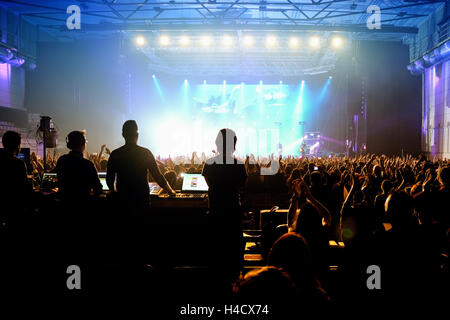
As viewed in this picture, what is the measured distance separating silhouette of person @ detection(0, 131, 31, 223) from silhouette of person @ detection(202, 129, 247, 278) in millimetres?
1927

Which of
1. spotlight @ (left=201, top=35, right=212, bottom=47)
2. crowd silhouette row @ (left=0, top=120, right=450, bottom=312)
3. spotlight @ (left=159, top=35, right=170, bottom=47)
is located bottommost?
crowd silhouette row @ (left=0, top=120, right=450, bottom=312)

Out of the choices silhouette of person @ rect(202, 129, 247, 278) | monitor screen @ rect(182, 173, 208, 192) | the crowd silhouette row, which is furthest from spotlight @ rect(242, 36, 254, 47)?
silhouette of person @ rect(202, 129, 247, 278)

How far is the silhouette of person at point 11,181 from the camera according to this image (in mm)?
3070

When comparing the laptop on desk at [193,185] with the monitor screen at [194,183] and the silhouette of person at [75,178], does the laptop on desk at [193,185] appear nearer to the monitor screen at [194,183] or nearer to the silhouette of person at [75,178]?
the monitor screen at [194,183]

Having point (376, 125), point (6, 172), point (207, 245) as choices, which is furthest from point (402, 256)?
point (376, 125)

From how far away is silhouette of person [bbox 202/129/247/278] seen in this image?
112 inches

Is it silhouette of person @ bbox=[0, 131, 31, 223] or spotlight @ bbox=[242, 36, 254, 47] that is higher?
spotlight @ bbox=[242, 36, 254, 47]

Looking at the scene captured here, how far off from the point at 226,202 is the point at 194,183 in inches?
50.5

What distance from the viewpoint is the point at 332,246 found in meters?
3.34

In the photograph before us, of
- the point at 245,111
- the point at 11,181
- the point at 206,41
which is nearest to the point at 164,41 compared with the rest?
the point at 206,41

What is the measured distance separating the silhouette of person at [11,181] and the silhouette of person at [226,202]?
1927mm

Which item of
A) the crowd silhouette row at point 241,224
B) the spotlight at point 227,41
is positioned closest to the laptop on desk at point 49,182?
the crowd silhouette row at point 241,224

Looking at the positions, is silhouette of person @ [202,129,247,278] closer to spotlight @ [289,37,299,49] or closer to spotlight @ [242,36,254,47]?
spotlight @ [242,36,254,47]

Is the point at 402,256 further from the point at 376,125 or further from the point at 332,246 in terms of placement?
the point at 376,125
